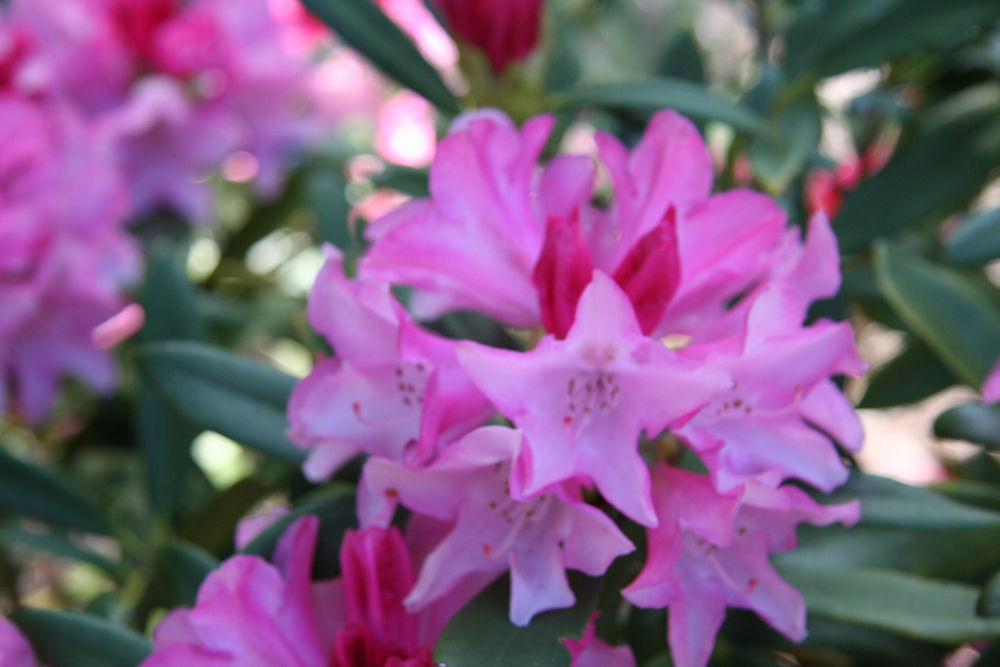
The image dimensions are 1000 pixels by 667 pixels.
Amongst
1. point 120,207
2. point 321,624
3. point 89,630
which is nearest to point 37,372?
point 120,207

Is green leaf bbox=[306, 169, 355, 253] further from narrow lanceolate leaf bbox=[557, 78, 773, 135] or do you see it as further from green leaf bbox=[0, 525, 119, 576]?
green leaf bbox=[0, 525, 119, 576]

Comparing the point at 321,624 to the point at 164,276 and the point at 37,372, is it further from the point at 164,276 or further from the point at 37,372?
the point at 37,372

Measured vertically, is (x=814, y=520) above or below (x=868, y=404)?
above

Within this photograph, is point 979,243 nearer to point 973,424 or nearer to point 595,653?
point 973,424

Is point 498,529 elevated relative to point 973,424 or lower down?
elevated

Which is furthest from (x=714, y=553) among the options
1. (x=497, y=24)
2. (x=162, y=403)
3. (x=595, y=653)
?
(x=162, y=403)

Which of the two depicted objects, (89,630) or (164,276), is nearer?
(89,630)

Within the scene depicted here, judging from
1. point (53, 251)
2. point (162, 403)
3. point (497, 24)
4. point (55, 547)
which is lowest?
point (55, 547)
